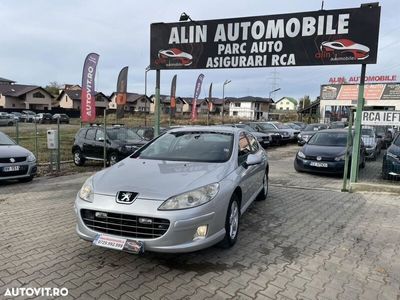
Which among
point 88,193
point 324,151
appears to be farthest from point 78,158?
point 88,193

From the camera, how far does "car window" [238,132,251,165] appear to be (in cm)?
519

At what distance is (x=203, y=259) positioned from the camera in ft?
13.7

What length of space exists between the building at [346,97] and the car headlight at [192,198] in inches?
2128

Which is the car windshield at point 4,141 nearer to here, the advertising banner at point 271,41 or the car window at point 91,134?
the car window at point 91,134

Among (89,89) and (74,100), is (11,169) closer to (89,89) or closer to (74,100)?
(89,89)

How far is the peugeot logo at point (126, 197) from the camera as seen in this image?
3.75m

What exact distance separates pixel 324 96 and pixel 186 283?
64367mm

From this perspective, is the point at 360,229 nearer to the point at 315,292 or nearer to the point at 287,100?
the point at 315,292

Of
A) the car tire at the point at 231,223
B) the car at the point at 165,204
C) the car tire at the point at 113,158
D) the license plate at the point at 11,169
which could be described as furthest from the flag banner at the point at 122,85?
the car tire at the point at 231,223

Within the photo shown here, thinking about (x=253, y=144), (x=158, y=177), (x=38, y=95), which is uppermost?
(x=38, y=95)

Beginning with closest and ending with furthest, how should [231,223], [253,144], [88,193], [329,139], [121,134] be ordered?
[88,193] → [231,223] → [253,144] → [329,139] → [121,134]

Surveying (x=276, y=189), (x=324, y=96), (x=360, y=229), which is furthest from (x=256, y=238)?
(x=324, y=96)

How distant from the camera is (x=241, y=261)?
414 cm

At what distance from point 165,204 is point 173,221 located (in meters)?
0.21
